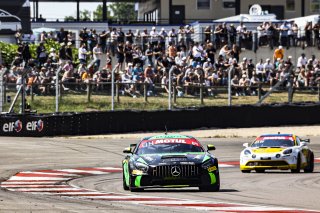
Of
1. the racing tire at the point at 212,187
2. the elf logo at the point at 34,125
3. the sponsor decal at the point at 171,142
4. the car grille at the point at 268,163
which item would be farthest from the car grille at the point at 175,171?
the elf logo at the point at 34,125

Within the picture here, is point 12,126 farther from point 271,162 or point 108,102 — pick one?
point 271,162

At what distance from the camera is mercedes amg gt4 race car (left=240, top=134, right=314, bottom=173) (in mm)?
23578

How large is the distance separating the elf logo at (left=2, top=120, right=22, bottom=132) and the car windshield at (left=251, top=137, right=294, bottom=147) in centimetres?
1163

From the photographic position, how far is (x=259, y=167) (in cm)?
2361

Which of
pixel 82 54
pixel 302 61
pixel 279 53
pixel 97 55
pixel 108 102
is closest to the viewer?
pixel 108 102

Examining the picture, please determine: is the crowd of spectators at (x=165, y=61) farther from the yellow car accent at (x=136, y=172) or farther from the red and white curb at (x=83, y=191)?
the yellow car accent at (x=136, y=172)

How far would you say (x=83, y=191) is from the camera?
17641mm

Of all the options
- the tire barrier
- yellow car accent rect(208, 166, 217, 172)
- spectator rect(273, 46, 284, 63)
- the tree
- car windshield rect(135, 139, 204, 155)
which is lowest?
the tire barrier

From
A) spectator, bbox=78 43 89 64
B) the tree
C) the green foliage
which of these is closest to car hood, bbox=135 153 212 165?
spectator, bbox=78 43 89 64

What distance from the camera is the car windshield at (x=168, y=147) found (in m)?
18.5

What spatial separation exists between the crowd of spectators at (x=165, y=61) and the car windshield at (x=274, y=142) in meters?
11.7

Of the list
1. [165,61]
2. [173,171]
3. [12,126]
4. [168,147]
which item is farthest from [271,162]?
[165,61]

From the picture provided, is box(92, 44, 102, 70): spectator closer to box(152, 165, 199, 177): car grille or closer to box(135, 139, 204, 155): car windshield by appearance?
box(135, 139, 204, 155): car windshield

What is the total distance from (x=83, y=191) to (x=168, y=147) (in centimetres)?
196
